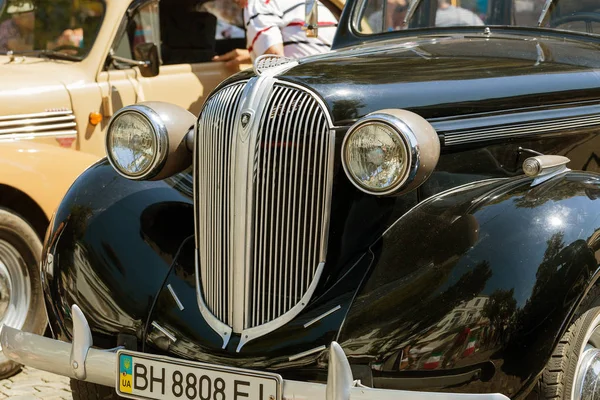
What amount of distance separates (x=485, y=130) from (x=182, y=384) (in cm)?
131

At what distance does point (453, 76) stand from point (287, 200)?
75 centimetres

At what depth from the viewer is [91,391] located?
342 centimetres

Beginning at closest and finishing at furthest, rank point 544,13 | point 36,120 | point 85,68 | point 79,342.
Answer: point 79,342 → point 544,13 → point 36,120 → point 85,68

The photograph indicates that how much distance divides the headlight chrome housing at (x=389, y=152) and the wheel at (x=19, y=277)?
2.39m

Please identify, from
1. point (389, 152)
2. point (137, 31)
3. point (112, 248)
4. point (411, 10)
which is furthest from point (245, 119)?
point (137, 31)

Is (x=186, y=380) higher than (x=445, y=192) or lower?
lower

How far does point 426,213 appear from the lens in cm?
299

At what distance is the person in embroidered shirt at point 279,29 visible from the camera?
5.76 meters

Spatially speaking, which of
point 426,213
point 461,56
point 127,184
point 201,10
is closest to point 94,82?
point 201,10

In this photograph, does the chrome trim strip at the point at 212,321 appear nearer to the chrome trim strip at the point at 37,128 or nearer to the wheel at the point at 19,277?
the wheel at the point at 19,277

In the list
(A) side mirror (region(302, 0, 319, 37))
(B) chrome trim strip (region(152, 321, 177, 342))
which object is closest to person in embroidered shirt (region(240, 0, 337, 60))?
(A) side mirror (region(302, 0, 319, 37))

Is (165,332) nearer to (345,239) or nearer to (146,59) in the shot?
(345,239)

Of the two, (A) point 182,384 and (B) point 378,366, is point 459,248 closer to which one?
(B) point 378,366

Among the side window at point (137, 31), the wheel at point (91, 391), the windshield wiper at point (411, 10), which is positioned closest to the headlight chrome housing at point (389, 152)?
the wheel at point (91, 391)
